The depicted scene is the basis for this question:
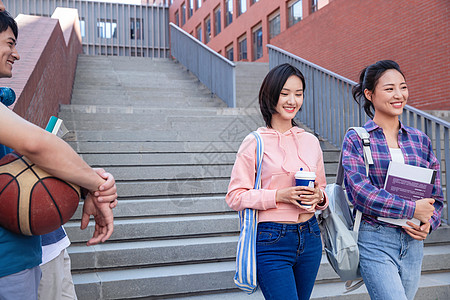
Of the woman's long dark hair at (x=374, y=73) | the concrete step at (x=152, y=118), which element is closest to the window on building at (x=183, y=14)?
the concrete step at (x=152, y=118)

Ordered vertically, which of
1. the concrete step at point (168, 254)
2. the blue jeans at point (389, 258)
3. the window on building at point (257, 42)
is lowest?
the concrete step at point (168, 254)

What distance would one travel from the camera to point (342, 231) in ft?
7.07

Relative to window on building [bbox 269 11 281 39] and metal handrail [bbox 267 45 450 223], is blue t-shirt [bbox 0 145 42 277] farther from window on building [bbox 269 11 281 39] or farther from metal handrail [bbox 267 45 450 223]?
window on building [bbox 269 11 281 39]

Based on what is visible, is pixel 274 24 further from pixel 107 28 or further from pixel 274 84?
pixel 274 84

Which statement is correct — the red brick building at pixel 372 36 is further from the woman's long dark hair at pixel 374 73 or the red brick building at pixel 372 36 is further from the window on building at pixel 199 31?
the window on building at pixel 199 31

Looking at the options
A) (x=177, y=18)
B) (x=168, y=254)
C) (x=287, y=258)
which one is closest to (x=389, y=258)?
(x=287, y=258)

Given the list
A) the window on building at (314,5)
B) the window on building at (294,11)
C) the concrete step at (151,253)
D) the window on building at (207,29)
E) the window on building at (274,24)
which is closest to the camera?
the concrete step at (151,253)

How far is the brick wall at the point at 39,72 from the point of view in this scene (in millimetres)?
3875

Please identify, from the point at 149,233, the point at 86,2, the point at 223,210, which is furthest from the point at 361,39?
the point at 86,2

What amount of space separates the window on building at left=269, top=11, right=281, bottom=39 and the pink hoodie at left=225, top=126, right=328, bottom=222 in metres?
19.5

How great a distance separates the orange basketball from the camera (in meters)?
1.21

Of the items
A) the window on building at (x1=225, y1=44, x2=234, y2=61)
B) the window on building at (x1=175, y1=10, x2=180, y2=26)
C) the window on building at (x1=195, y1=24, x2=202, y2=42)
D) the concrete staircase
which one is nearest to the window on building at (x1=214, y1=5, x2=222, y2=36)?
the window on building at (x1=225, y1=44, x2=234, y2=61)

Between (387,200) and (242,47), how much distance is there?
79.1 feet

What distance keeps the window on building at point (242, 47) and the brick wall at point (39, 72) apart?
59.1 ft
